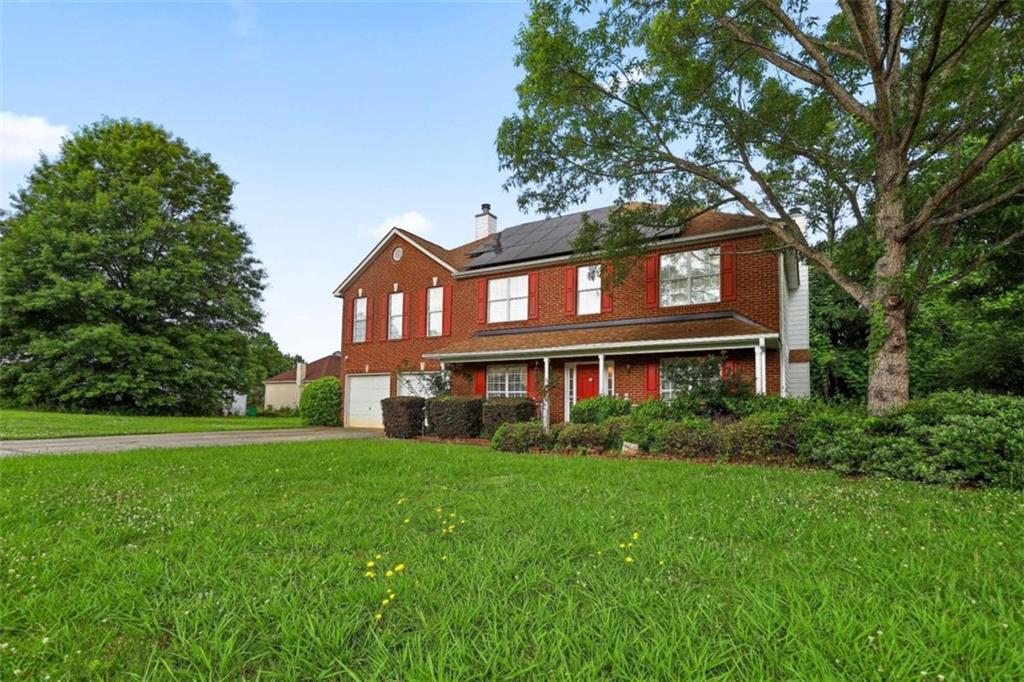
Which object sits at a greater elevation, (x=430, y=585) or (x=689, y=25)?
(x=689, y=25)

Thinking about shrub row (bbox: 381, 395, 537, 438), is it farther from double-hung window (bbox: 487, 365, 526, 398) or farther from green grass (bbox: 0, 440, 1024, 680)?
green grass (bbox: 0, 440, 1024, 680)

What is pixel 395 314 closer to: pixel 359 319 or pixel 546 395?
pixel 359 319

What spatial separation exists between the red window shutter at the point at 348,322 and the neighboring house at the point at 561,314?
0.15ft

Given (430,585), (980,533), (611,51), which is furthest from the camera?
(611,51)

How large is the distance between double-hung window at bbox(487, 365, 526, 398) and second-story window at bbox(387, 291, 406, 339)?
450cm

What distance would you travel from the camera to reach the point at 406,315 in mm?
18125

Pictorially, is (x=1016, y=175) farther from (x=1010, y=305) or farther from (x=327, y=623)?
(x=327, y=623)

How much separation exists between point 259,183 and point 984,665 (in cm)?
1462

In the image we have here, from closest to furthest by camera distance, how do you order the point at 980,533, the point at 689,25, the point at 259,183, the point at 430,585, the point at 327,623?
the point at 327,623, the point at 430,585, the point at 980,533, the point at 689,25, the point at 259,183

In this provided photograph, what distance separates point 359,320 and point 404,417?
6.68 metres

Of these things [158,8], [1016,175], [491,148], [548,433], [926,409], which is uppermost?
[158,8]

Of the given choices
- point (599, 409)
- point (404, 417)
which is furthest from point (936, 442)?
point (404, 417)

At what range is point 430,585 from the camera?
273 cm

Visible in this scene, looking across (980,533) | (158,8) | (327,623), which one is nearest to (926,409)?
(980,533)
